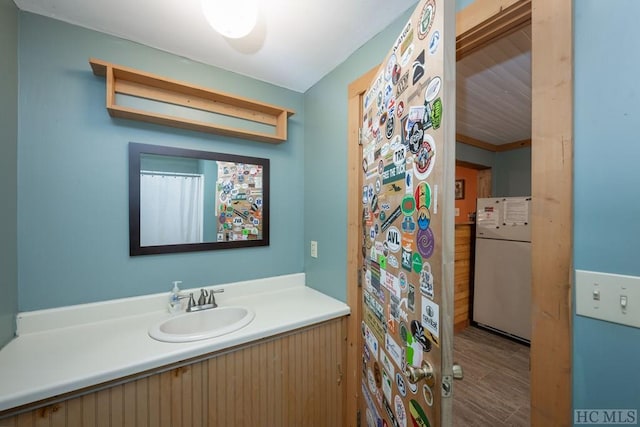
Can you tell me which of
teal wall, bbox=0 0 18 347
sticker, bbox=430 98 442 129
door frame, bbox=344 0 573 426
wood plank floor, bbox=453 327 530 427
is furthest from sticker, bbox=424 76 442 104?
wood plank floor, bbox=453 327 530 427

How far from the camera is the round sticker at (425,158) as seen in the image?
74cm

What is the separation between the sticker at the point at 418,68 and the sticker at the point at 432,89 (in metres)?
0.07

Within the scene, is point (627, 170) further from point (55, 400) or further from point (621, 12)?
point (55, 400)

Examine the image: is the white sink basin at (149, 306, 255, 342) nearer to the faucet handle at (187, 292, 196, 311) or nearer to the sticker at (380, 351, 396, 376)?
the faucet handle at (187, 292, 196, 311)

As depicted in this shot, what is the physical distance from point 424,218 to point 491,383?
7.94 ft

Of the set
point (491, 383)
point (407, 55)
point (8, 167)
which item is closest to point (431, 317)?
point (407, 55)

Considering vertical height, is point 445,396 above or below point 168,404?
above

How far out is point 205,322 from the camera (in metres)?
1.50

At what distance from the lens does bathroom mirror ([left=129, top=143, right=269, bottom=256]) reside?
146 centimetres

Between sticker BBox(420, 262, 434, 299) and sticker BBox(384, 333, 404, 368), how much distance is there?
29 centimetres

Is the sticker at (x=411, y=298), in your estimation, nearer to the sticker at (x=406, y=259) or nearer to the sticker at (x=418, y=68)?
the sticker at (x=406, y=259)

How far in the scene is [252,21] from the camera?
1.10 meters

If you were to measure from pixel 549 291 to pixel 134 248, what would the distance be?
1867 mm

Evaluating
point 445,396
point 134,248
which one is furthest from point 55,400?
point 445,396
